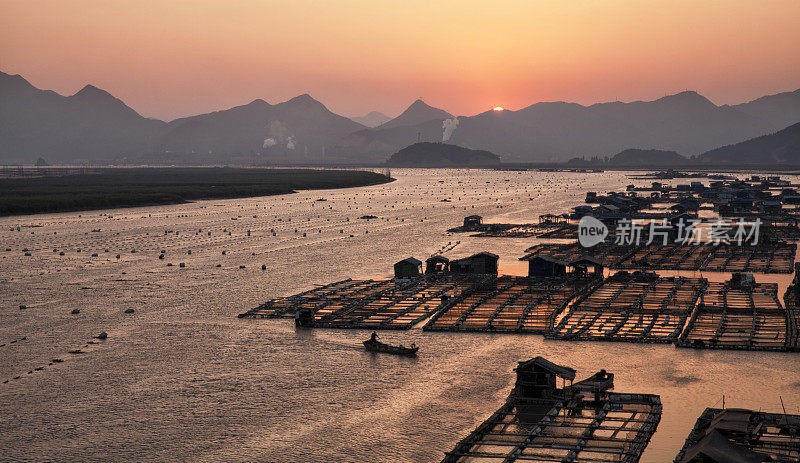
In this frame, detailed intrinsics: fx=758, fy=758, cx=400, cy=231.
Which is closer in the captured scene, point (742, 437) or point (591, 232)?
point (742, 437)

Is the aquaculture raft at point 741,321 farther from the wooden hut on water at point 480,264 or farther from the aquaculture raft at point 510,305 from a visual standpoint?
the wooden hut on water at point 480,264

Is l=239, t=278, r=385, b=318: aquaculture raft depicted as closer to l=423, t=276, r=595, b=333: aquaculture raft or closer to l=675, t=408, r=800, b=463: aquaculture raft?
l=423, t=276, r=595, b=333: aquaculture raft

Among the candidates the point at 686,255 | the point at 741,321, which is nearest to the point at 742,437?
the point at 741,321

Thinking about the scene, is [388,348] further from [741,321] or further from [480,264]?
[480,264]

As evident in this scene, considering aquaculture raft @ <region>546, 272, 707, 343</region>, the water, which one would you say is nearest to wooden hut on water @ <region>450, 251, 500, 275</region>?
the water

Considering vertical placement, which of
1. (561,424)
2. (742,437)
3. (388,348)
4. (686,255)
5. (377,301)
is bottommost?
(561,424)

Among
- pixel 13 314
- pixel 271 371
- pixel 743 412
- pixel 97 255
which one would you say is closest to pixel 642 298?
pixel 743 412

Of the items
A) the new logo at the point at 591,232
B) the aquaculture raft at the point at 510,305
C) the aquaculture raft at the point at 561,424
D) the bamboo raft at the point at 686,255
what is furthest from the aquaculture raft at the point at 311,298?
the new logo at the point at 591,232
